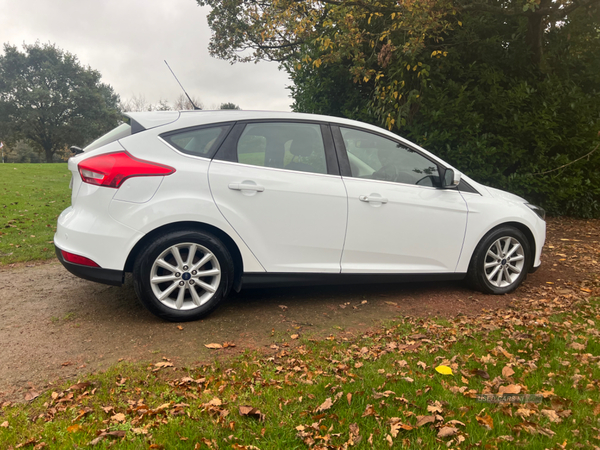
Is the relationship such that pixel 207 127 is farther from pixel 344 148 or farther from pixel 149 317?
pixel 149 317

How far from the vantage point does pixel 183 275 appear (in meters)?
3.91

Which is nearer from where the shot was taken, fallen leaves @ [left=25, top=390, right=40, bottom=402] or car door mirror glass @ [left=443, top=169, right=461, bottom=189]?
fallen leaves @ [left=25, top=390, right=40, bottom=402]

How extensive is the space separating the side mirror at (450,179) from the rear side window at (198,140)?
231 centimetres

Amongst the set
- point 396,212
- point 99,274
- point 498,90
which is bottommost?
point 99,274

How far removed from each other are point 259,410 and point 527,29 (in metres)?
10.3

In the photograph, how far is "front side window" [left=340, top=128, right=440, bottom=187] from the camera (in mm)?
4531

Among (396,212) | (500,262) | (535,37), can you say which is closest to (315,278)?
(396,212)

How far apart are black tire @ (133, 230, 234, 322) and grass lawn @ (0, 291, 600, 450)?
0.58 meters

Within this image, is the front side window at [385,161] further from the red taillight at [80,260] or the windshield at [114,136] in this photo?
the red taillight at [80,260]

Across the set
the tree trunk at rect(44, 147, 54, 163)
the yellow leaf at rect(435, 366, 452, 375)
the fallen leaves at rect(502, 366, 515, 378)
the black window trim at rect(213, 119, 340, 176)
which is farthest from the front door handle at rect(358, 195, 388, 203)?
the tree trunk at rect(44, 147, 54, 163)

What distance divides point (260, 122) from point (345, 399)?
2639mm

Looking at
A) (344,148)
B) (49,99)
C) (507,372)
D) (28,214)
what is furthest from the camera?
(49,99)

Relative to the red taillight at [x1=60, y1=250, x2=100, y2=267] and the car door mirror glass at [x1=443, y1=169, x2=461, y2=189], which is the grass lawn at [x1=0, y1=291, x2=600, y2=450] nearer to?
the red taillight at [x1=60, y1=250, x2=100, y2=267]

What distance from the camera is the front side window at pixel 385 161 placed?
4.53 metres
